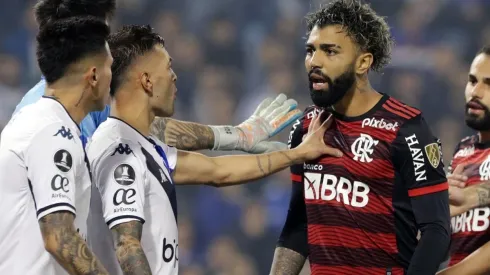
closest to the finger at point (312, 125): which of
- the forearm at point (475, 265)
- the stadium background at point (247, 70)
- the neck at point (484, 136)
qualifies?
the forearm at point (475, 265)

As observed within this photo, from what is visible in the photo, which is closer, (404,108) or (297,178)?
(404,108)

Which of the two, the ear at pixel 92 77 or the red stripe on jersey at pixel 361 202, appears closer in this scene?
the ear at pixel 92 77

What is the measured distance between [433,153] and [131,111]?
1.24m

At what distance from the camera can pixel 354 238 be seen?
4.15 m

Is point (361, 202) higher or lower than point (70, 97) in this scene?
lower

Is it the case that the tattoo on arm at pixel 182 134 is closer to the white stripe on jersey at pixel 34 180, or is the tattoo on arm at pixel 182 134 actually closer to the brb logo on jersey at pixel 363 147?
the brb logo on jersey at pixel 363 147

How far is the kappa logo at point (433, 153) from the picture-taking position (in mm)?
4020

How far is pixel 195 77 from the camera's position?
9.57 meters

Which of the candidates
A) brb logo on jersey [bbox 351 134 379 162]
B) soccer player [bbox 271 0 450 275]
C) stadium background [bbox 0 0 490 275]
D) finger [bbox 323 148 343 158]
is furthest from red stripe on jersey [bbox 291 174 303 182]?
stadium background [bbox 0 0 490 275]

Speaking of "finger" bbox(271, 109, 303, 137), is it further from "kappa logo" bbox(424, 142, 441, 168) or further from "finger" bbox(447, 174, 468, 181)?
"kappa logo" bbox(424, 142, 441, 168)

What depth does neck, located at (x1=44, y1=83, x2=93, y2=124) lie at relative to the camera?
357cm

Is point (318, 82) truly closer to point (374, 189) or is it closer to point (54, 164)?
point (374, 189)

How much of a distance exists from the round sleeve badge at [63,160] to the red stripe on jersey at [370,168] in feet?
4.23

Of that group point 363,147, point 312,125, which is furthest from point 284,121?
point 363,147
